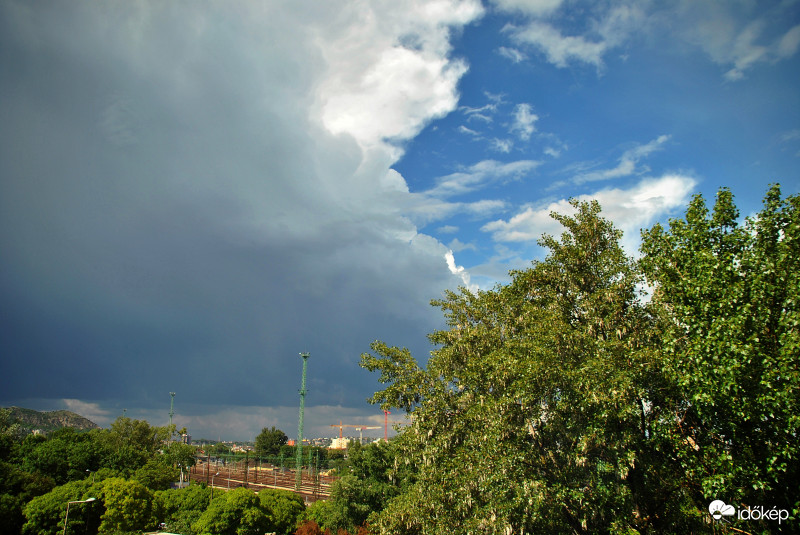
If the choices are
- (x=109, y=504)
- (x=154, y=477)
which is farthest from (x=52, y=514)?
(x=154, y=477)

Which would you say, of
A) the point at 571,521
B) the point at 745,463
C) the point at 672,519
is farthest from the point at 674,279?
the point at 571,521

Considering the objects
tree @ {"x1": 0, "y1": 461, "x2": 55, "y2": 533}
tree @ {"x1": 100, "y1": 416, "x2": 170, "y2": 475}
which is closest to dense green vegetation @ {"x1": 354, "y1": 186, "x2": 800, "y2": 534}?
tree @ {"x1": 0, "y1": 461, "x2": 55, "y2": 533}

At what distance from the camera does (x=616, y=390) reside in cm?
1680

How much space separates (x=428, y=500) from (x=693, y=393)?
1291cm

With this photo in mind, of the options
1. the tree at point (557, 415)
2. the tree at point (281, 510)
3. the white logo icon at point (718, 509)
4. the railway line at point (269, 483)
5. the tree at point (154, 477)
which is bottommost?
the railway line at point (269, 483)

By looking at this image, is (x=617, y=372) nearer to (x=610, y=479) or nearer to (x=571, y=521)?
(x=610, y=479)

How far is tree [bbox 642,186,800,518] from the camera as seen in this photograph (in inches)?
565

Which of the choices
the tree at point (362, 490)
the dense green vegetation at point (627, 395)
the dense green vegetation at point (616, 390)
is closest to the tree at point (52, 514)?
the tree at point (362, 490)

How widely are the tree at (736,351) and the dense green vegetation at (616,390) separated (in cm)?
6

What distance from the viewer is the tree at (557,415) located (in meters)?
18.0

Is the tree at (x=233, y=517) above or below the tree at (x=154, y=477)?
below

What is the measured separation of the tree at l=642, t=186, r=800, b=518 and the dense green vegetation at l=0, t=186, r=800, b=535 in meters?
0.06

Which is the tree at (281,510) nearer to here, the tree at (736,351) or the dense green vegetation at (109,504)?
the dense green vegetation at (109,504)

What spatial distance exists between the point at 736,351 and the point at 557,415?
272 inches
